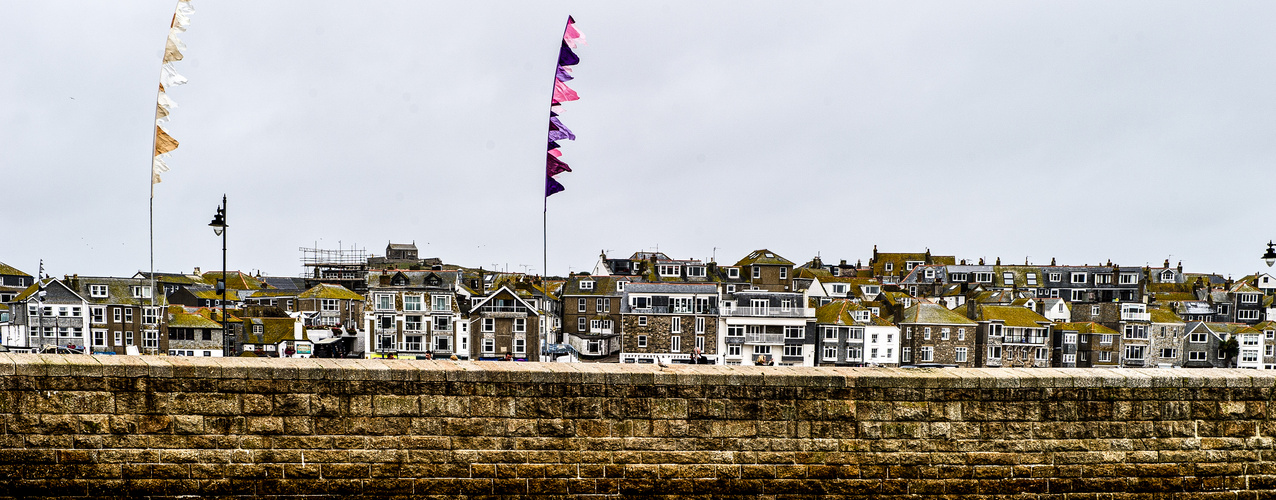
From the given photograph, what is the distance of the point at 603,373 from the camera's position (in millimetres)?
8438

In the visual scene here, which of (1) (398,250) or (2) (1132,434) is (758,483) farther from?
(1) (398,250)

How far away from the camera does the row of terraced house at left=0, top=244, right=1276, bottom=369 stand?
50.4 metres

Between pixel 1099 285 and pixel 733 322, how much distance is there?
145ft

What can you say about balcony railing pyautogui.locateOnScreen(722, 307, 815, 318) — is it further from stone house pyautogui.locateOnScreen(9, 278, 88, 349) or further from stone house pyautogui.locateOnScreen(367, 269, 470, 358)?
stone house pyautogui.locateOnScreen(9, 278, 88, 349)

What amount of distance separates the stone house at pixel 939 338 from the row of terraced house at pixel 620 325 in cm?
10

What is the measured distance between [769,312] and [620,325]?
36.2 ft

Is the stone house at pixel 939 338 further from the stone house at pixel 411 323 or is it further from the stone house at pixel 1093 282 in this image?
the stone house at pixel 411 323

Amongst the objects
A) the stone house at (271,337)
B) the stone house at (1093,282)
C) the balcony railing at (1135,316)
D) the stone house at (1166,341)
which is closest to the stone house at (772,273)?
the balcony railing at (1135,316)

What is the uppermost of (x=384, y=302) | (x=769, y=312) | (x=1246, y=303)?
(x=384, y=302)

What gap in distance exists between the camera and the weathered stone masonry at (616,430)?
791cm

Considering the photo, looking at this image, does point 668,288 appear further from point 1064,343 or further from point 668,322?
point 1064,343

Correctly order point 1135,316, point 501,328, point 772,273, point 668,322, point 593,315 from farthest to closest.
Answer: point 772,273 → point 1135,316 → point 593,315 → point 668,322 → point 501,328

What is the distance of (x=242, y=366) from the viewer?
8.08 metres

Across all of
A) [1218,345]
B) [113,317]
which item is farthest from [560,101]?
[1218,345]
